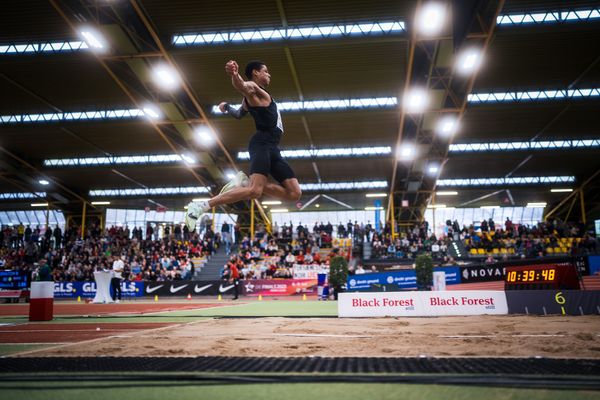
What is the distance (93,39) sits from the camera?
19.6 meters

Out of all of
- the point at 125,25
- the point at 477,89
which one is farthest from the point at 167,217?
the point at 477,89

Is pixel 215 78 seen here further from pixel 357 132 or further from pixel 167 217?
pixel 167 217

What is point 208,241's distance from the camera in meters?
34.3

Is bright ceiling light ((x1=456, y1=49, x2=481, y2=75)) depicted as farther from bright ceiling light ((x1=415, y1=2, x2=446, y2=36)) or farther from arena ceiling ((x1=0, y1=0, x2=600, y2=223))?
bright ceiling light ((x1=415, y1=2, x2=446, y2=36))

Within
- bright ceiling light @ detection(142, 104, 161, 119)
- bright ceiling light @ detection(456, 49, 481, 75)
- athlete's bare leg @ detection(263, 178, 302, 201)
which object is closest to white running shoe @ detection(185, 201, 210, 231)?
athlete's bare leg @ detection(263, 178, 302, 201)

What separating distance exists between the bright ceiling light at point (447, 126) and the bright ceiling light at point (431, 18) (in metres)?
6.86

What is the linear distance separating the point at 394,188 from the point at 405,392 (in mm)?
33893

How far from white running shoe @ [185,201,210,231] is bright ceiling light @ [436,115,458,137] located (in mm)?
20801

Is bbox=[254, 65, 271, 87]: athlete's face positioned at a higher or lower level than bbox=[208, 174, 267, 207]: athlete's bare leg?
higher

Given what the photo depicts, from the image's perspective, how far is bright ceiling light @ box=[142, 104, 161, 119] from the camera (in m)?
23.7

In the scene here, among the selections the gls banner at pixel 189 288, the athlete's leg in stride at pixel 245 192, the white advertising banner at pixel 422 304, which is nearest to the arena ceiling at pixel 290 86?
the gls banner at pixel 189 288

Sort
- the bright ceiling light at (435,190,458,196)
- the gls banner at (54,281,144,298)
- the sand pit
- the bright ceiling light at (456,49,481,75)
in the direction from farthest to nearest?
the bright ceiling light at (435,190,458,196) → the gls banner at (54,281,144,298) → the bright ceiling light at (456,49,481,75) → the sand pit

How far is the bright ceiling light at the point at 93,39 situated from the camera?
62.3ft

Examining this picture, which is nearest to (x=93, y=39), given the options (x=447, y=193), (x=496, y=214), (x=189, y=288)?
(x=189, y=288)
